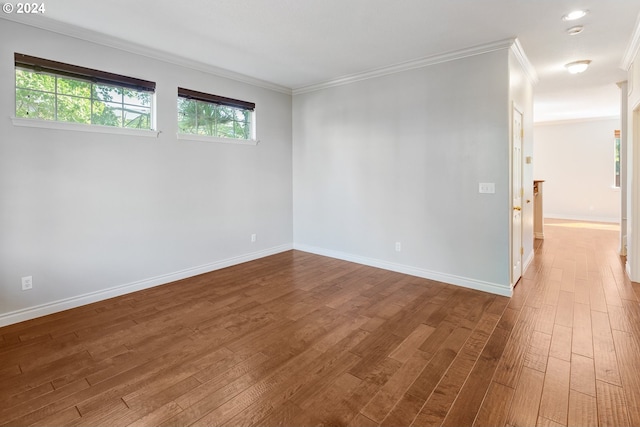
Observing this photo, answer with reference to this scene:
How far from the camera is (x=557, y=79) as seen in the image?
16.0ft

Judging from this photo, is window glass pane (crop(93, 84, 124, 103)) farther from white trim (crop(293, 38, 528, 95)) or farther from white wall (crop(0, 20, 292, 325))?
white trim (crop(293, 38, 528, 95))

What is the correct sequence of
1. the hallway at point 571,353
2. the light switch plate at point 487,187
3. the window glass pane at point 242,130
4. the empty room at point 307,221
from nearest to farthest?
the hallway at point 571,353 → the empty room at point 307,221 → the light switch plate at point 487,187 → the window glass pane at point 242,130

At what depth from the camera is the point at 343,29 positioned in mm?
3162

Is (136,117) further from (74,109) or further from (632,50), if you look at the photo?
(632,50)

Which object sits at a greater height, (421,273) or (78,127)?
(78,127)

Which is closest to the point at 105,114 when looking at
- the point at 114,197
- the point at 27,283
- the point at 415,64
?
the point at 114,197

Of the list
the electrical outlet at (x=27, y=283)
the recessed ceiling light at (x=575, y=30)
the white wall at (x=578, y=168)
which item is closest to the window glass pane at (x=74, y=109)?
the electrical outlet at (x=27, y=283)

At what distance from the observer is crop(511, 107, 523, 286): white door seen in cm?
367

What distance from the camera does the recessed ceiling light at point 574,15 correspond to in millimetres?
2800

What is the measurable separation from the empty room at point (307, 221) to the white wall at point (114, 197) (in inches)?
0.8

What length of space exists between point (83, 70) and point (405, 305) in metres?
3.92

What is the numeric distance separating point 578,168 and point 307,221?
7.80m

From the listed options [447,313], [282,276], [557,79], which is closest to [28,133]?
[282,276]

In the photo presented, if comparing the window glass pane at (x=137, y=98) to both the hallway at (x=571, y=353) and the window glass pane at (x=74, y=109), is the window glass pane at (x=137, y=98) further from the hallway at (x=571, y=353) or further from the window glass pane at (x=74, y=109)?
the hallway at (x=571, y=353)
